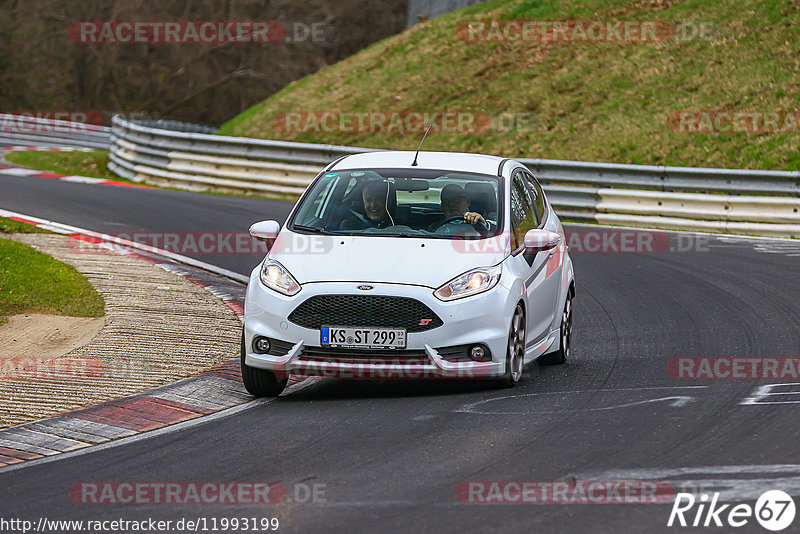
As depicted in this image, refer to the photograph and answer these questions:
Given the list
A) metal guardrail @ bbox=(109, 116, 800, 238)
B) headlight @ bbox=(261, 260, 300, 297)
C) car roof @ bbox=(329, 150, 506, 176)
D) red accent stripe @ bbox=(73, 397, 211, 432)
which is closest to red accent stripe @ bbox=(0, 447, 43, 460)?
red accent stripe @ bbox=(73, 397, 211, 432)

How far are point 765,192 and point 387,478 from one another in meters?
14.4

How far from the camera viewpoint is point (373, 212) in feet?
30.3

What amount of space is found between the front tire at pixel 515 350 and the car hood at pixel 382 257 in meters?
0.43

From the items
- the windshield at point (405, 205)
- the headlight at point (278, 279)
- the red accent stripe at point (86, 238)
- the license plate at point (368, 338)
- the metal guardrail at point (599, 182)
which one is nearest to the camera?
the license plate at point (368, 338)

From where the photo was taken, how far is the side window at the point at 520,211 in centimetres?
919

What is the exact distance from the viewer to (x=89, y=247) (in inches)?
606

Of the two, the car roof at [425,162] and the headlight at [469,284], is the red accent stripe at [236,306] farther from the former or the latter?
the headlight at [469,284]

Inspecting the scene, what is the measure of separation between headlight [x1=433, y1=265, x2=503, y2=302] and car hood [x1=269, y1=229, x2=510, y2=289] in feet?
0.14

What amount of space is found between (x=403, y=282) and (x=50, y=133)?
99.0 feet

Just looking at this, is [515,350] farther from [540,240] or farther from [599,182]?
[599,182]

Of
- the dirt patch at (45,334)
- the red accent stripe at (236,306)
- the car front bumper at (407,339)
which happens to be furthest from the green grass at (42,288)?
the car front bumper at (407,339)

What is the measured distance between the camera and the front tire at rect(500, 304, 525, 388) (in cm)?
848

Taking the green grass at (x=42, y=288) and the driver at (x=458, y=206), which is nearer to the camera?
the driver at (x=458, y=206)

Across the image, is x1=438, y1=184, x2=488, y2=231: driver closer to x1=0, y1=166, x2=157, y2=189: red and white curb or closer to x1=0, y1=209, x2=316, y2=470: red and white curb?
x1=0, y1=209, x2=316, y2=470: red and white curb
